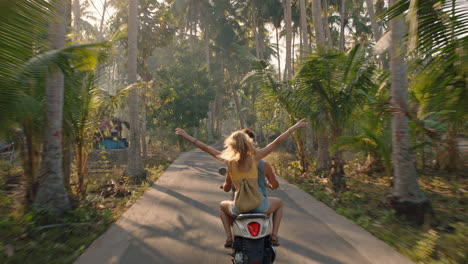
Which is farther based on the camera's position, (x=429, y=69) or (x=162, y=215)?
(x=162, y=215)

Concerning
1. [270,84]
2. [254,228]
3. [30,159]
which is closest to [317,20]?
[270,84]

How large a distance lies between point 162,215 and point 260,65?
6.18m

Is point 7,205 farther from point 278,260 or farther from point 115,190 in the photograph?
point 278,260

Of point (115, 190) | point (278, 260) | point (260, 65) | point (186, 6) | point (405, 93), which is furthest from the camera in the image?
point (186, 6)

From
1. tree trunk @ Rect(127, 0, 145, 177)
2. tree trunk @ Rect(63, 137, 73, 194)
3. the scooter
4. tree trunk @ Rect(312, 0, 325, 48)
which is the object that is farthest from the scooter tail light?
tree trunk @ Rect(312, 0, 325, 48)

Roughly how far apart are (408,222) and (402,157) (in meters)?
1.19

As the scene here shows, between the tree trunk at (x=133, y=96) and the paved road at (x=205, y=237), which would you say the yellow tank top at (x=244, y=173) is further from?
the tree trunk at (x=133, y=96)

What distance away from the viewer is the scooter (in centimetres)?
298

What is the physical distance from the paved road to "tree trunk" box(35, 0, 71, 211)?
4.06ft

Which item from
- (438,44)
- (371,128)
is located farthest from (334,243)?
(371,128)

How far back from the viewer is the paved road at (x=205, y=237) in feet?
12.9

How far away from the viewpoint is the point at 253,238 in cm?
298

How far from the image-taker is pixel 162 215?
6.05 metres

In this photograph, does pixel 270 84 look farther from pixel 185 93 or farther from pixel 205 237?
pixel 185 93
